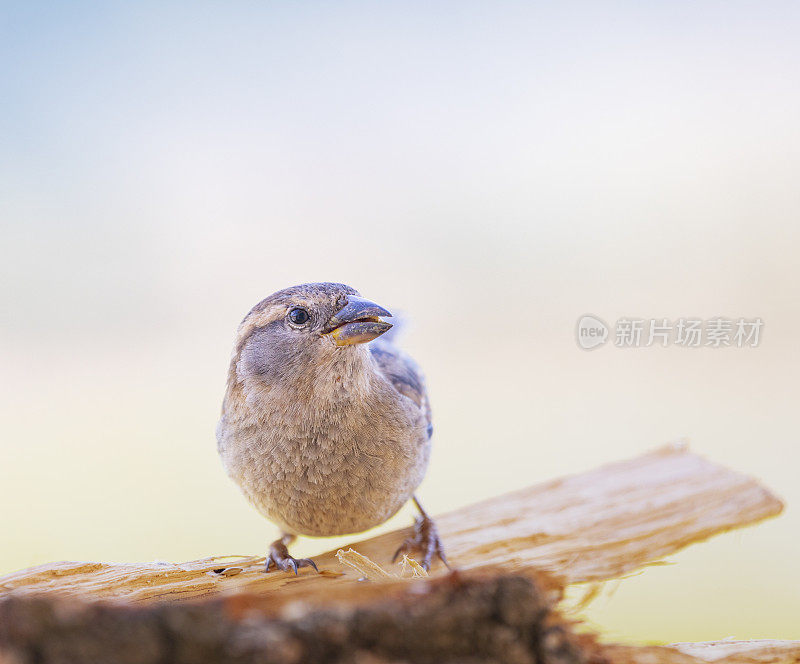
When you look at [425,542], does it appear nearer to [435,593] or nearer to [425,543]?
[425,543]

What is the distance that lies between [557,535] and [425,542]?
70 cm

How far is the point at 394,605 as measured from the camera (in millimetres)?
1556

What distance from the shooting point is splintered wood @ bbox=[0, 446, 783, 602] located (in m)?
3.10

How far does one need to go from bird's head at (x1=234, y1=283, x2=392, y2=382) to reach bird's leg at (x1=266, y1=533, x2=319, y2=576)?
89cm

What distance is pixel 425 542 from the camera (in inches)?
149

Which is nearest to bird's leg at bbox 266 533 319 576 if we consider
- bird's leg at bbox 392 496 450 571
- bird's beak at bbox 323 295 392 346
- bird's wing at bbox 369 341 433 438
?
bird's leg at bbox 392 496 450 571

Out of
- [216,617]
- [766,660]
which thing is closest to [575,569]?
[766,660]

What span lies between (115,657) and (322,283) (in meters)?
1.91

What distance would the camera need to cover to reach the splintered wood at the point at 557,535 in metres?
3.10

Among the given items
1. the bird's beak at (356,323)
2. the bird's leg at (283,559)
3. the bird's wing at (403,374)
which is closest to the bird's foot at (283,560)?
the bird's leg at (283,559)

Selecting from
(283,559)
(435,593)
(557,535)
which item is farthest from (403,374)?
(435,593)

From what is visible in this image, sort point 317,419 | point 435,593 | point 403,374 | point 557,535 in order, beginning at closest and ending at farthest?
point 435,593 < point 317,419 < point 403,374 < point 557,535

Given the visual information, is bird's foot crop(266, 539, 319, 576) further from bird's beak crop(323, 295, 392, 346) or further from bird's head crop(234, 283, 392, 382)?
bird's beak crop(323, 295, 392, 346)

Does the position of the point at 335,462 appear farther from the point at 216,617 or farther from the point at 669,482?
the point at 669,482
